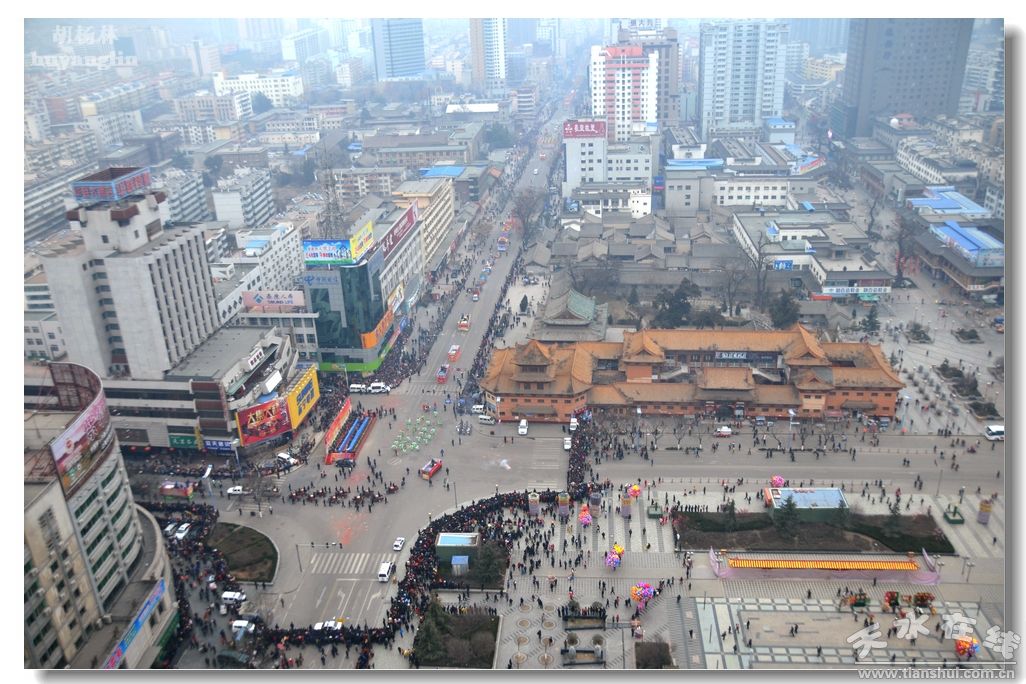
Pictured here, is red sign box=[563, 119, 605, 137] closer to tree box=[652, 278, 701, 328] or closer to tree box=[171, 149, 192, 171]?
tree box=[652, 278, 701, 328]

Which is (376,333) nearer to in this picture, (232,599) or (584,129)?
(232,599)

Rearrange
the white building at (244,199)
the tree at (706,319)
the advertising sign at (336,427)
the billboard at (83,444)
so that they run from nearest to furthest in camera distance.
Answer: the billboard at (83,444)
the advertising sign at (336,427)
the tree at (706,319)
the white building at (244,199)

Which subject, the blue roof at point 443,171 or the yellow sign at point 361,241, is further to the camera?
the blue roof at point 443,171

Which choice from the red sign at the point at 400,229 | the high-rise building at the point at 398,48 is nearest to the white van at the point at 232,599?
the red sign at the point at 400,229

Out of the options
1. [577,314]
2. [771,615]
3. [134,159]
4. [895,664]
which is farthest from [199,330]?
[134,159]

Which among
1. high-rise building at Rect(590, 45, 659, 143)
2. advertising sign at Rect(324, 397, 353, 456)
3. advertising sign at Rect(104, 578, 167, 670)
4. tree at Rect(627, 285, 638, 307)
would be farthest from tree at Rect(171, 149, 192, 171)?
advertising sign at Rect(104, 578, 167, 670)

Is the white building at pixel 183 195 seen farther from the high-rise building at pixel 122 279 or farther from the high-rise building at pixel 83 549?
the high-rise building at pixel 83 549
